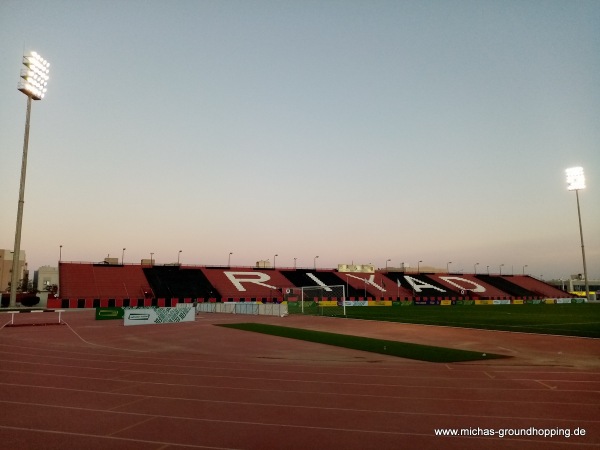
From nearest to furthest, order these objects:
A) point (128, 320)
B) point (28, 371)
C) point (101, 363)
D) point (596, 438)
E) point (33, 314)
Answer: point (596, 438), point (28, 371), point (101, 363), point (128, 320), point (33, 314)

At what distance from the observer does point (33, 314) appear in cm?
4041

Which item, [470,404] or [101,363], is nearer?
[470,404]

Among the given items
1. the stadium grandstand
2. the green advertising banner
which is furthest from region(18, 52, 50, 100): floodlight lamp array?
the green advertising banner

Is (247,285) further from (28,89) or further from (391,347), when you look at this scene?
(391,347)

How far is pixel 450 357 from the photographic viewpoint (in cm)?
1623

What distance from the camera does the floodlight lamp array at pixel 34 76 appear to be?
43.4 meters

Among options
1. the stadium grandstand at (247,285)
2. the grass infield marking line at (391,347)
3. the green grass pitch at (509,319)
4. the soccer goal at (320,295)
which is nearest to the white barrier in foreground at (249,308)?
the green grass pitch at (509,319)

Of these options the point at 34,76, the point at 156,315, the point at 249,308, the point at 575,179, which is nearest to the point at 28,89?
the point at 34,76

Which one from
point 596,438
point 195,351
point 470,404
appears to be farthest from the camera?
point 195,351

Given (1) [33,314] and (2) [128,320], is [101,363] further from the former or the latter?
(1) [33,314]

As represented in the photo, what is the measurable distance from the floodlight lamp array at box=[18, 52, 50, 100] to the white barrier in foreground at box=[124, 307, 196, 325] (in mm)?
29791

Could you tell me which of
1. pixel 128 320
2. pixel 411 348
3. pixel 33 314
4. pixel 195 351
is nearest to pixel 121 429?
pixel 195 351

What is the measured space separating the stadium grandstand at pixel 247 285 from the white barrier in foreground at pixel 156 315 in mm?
19896

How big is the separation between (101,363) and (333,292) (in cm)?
5453
